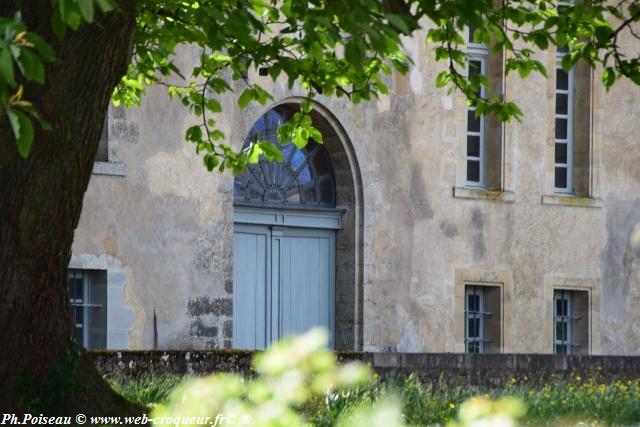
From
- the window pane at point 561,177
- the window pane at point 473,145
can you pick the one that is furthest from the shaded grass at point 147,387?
the window pane at point 561,177

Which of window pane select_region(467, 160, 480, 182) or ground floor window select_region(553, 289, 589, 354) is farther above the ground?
window pane select_region(467, 160, 480, 182)

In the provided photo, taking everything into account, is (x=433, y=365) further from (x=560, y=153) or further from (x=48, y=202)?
(x=560, y=153)

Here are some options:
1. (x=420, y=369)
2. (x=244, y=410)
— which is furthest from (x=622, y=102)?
(x=244, y=410)

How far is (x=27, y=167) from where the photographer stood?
27.6ft

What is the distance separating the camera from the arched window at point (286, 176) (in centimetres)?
1852

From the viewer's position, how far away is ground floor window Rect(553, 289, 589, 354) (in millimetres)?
20828

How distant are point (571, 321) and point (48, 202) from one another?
1346 cm

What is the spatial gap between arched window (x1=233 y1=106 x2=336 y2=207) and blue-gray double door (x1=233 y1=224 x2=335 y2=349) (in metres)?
0.35

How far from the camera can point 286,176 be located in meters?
18.9

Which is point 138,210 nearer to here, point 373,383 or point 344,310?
point 344,310

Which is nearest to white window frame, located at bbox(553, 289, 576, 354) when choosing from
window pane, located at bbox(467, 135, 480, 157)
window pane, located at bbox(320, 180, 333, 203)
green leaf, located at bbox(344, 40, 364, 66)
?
window pane, located at bbox(467, 135, 480, 157)

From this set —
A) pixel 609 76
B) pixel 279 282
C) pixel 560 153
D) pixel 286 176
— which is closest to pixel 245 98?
pixel 609 76

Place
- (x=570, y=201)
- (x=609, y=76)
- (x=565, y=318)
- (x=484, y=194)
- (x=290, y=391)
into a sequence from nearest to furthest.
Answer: (x=290, y=391)
(x=609, y=76)
(x=484, y=194)
(x=570, y=201)
(x=565, y=318)

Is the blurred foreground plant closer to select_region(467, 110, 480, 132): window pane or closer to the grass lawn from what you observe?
the grass lawn
